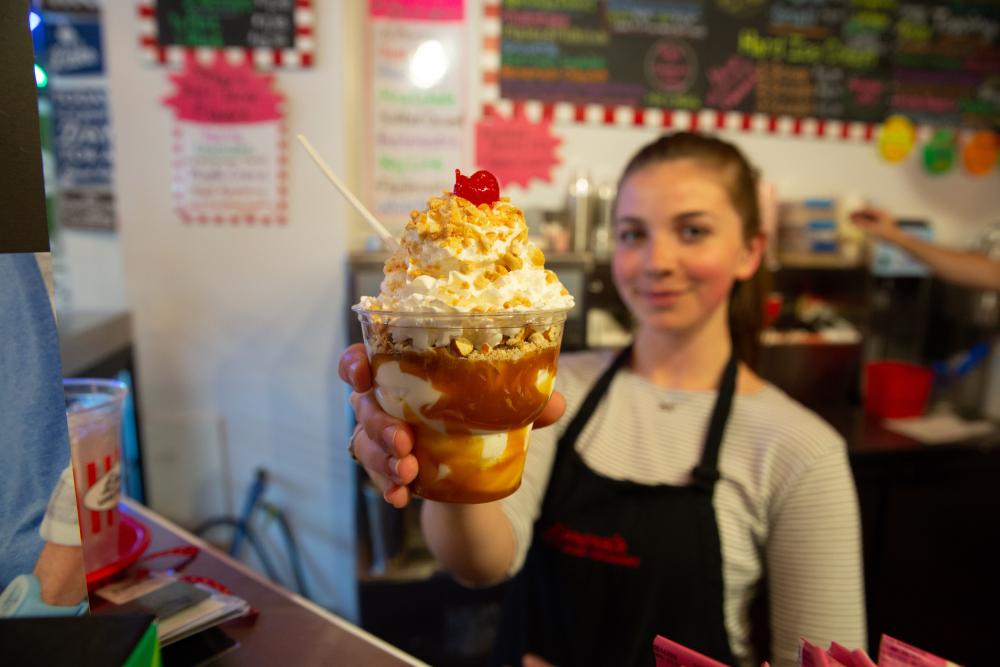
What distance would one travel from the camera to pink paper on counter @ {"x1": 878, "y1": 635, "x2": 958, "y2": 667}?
55 cm

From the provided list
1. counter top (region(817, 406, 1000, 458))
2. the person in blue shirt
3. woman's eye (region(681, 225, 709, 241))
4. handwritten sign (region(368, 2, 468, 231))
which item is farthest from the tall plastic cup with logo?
counter top (region(817, 406, 1000, 458))

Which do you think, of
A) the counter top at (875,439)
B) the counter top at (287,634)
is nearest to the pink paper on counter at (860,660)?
the counter top at (287,634)

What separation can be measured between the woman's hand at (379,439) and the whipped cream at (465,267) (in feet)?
0.30

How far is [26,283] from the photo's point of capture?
57cm

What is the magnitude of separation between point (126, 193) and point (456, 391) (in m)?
2.35

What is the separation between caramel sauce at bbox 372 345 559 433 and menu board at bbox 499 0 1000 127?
7.42ft

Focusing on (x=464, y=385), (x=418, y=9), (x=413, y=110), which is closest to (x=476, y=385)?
(x=464, y=385)

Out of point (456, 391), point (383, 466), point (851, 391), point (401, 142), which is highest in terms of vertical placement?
point (401, 142)

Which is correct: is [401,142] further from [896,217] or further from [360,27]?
[896,217]

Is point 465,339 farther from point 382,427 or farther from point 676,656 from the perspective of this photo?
point 676,656

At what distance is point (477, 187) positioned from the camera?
687 mm

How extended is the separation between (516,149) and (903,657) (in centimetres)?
243

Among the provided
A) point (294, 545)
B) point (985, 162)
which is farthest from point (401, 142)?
point (985, 162)

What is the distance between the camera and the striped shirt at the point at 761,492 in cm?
118
